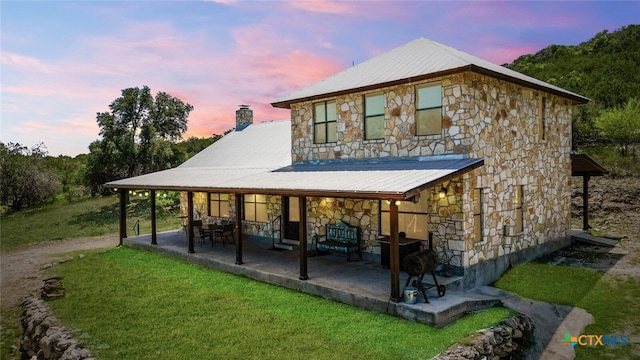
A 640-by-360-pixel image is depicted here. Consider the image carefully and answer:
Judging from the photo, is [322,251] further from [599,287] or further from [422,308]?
[599,287]

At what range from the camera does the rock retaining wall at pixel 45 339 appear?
6.40 metres

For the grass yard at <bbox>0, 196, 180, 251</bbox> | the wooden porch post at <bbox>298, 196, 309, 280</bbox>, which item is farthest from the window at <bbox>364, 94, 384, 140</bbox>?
the grass yard at <bbox>0, 196, 180, 251</bbox>

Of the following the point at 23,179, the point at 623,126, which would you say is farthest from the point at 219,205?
the point at 623,126

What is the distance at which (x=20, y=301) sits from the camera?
9.94 m

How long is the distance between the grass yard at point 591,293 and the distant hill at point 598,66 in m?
26.7

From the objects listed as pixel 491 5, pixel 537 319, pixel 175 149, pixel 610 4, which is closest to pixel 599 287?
pixel 537 319

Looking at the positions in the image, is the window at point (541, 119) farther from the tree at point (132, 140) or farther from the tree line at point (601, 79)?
the tree at point (132, 140)

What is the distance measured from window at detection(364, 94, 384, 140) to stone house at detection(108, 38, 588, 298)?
0.03 metres

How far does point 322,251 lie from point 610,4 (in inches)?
601

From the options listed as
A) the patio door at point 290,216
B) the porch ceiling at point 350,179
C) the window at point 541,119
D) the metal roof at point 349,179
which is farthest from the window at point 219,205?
the window at point 541,119

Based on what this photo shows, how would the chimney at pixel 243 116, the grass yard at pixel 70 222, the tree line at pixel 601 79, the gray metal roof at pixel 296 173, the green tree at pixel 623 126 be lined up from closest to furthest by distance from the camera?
1. the gray metal roof at pixel 296 173
2. the grass yard at pixel 70 222
3. the chimney at pixel 243 116
4. the green tree at pixel 623 126
5. the tree line at pixel 601 79

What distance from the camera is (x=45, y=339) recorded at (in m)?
7.00

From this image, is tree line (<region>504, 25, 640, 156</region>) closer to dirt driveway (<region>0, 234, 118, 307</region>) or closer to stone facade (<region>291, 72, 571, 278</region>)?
stone facade (<region>291, 72, 571, 278</region>)

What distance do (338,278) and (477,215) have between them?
11.8 ft
